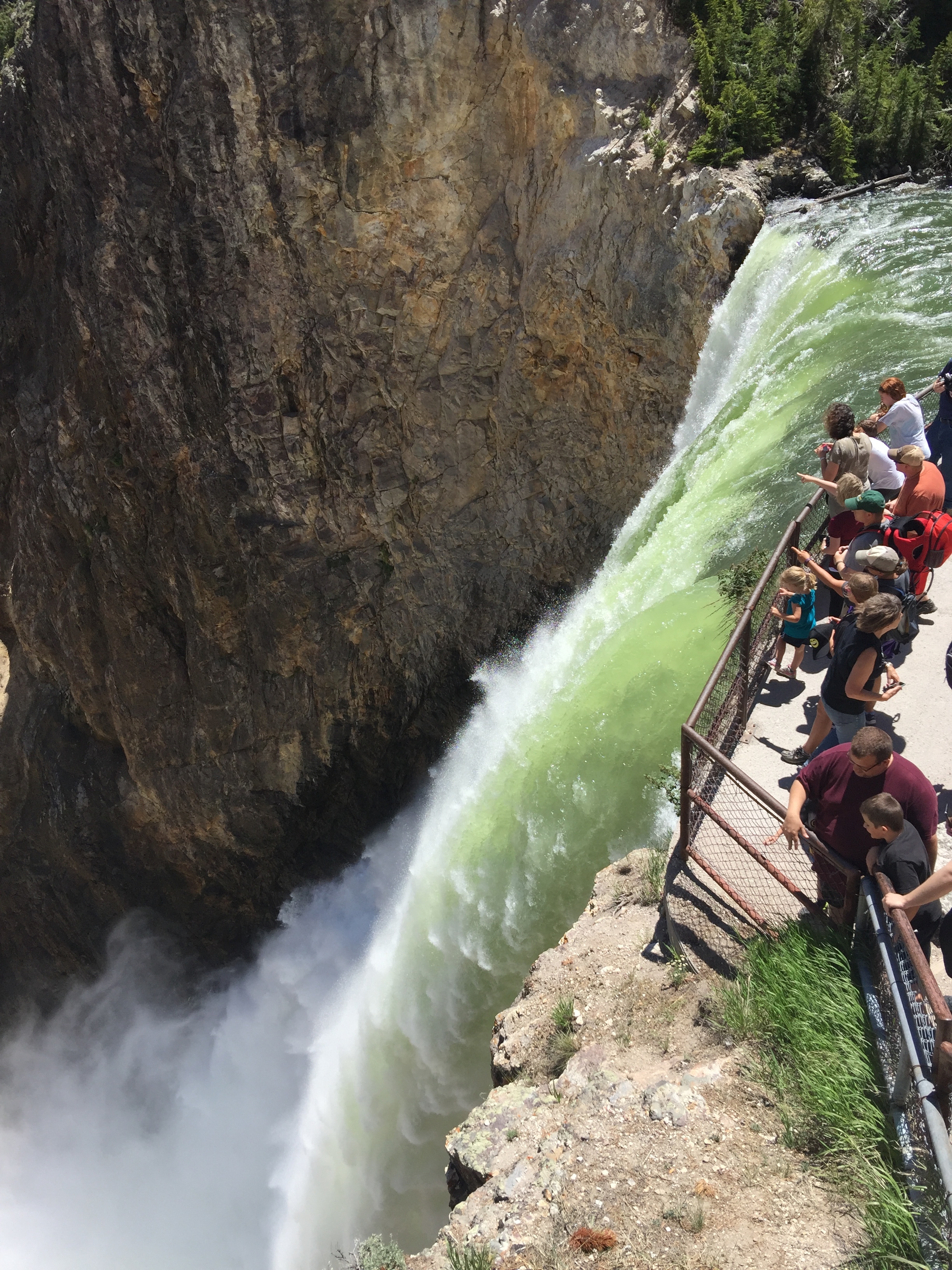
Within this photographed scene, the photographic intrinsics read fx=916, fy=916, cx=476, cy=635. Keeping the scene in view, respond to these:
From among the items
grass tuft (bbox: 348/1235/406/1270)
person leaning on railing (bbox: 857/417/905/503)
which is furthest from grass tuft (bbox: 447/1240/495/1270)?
person leaning on railing (bbox: 857/417/905/503)

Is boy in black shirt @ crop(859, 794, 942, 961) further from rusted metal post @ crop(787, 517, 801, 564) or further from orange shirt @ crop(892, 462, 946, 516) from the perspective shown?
rusted metal post @ crop(787, 517, 801, 564)

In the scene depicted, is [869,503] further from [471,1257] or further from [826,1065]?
[471,1257]

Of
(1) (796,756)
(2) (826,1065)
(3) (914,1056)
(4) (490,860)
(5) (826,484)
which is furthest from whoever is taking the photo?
(4) (490,860)

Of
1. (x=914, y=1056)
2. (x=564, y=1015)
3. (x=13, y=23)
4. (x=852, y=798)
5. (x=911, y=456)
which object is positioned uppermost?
(x=13, y=23)

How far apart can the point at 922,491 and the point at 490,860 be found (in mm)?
4867

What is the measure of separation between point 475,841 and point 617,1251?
201 inches

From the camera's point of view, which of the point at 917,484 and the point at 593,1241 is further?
the point at 917,484

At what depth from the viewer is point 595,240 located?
1277 centimetres

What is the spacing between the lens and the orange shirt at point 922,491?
5.91 m

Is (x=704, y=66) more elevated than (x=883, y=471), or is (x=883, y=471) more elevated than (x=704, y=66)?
(x=704, y=66)

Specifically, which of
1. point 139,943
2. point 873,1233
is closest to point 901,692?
point 873,1233

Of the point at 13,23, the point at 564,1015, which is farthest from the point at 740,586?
the point at 13,23

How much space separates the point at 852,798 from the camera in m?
4.15

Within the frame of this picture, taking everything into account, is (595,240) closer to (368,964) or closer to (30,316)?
(368,964)
